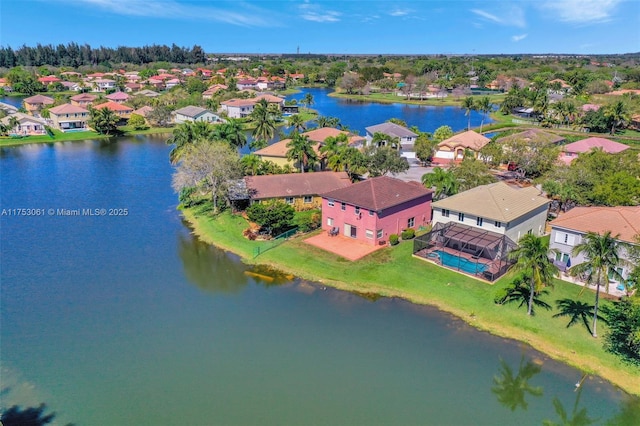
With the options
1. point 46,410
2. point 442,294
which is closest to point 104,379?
point 46,410

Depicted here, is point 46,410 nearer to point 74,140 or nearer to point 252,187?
point 252,187

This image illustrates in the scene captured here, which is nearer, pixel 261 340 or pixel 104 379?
pixel 104 379

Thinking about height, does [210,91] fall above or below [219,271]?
above

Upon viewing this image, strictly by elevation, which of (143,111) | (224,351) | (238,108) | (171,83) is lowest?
(224,351)

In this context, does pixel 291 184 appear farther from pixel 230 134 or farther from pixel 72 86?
pixel 72 86

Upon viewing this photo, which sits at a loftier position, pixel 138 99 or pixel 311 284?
pixel 138 99

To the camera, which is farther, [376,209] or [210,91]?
[210,91]

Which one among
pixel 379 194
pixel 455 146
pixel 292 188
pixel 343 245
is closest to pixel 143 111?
pixel 455 146
